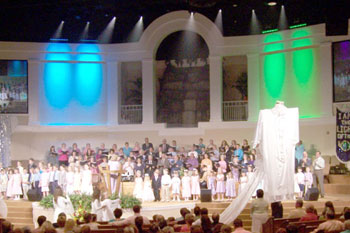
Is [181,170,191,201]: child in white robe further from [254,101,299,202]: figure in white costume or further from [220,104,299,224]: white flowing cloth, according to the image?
[254,101,299,202]: figure in white costume

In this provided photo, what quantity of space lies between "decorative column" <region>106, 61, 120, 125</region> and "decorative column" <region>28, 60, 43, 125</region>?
8.87 feet

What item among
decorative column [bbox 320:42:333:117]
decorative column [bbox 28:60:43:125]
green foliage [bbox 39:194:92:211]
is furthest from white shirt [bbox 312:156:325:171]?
decorative column [bbox 28:60:43:125]

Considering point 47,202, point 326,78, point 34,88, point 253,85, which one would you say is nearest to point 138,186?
point 47,202

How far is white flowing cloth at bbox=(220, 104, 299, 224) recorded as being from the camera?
39.3ft

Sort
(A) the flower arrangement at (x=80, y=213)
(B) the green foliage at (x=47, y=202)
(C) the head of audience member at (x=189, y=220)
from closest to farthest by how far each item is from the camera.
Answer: (C) the head of audience member at (x=189, y=220) → (A) the flower arrangement at (x=80, y=213) → (B) the green foliage at (x=47, y=202)

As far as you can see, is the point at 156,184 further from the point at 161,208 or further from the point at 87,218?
the point at 87,218

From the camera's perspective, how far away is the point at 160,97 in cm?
2431

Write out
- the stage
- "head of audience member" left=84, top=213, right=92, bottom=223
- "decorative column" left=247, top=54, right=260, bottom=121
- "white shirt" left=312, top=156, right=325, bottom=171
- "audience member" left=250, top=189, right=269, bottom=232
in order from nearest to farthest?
"head of audience member" left=84, top=213, right=92, bottom=223 < "audience member" left=250, top=189, right=269, bottom=232 < the stage < "white shirt" left=312, top=156, right=325, bottom=171 < "decorative column" left=247, top=54, right=260, bottom=121

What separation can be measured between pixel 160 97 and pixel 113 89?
1.91 m

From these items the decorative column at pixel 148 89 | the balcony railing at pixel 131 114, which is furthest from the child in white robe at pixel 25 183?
the decorative column at pixel 148 89

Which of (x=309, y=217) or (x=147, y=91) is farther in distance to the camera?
(x=147, y=91)

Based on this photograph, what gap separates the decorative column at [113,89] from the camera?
23922 mm

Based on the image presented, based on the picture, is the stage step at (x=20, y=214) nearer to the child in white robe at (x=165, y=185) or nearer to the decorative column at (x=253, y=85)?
the child in white robe at (x=165, y=185)

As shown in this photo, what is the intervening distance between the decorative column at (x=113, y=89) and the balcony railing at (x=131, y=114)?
11.3 inches
